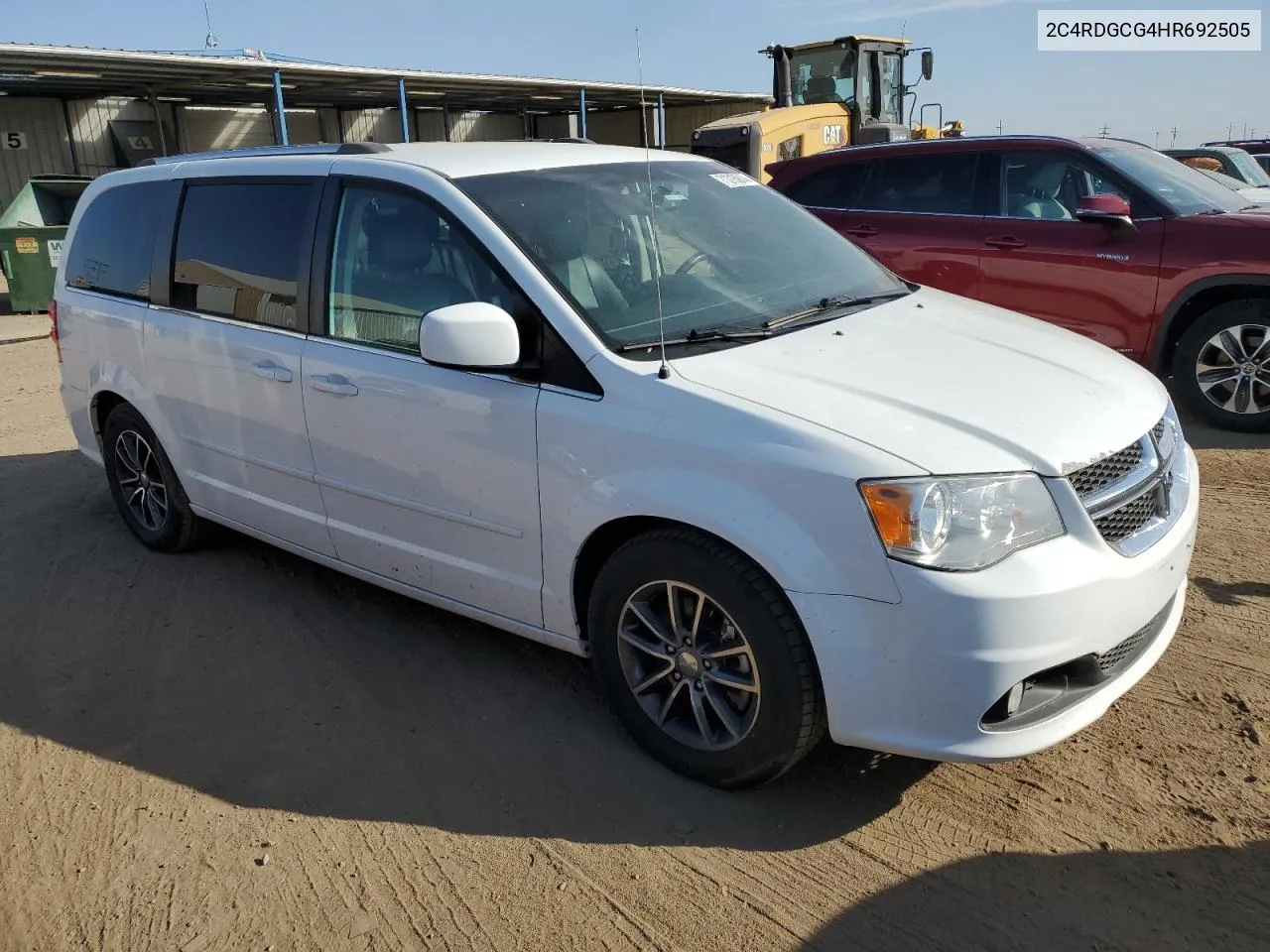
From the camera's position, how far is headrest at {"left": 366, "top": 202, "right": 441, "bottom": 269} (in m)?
3.49

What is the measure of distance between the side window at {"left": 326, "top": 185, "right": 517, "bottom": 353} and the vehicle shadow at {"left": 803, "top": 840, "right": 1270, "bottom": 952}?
2.01 metres

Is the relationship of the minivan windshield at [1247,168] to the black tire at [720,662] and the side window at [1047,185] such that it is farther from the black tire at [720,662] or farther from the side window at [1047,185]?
the black tire at [720,662]

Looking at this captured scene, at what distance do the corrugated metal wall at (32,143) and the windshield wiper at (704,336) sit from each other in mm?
22325

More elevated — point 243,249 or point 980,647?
point 243,249

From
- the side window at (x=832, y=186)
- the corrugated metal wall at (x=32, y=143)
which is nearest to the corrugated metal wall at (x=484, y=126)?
the corrugated metal wall at (x=32, y=143)

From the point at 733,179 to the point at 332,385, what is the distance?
1848mm

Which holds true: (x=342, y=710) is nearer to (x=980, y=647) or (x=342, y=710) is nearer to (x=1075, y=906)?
(x=980, y=647)

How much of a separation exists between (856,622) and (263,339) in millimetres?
2629

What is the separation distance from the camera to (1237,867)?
8.45 feet

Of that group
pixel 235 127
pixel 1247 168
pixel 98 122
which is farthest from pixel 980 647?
pixel 235 127

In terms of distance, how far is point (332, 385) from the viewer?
12.1 ft

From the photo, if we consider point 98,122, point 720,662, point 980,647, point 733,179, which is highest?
point 98,122

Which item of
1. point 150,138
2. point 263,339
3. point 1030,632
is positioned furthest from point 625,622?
point 150,138

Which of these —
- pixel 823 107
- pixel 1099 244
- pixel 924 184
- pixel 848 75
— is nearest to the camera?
pixel 1099 244
